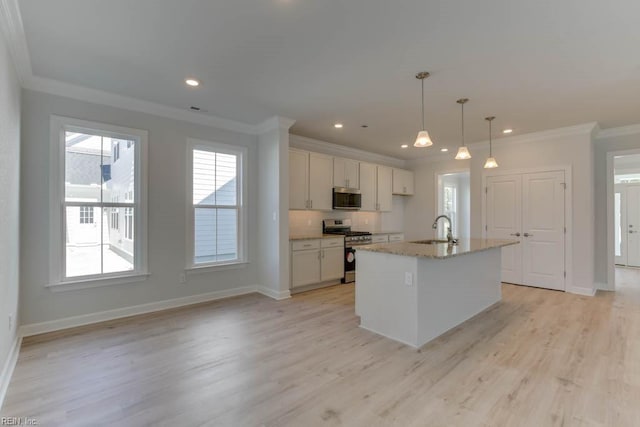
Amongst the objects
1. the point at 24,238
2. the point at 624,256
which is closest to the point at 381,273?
the point at 24,238

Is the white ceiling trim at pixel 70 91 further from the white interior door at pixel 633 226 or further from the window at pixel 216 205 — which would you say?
the white interior door at pixel 633 226

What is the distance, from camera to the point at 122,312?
3.68 meters

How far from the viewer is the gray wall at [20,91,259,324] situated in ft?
10.2

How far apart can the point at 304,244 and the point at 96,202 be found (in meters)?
2.80

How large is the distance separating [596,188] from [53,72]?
7478mm

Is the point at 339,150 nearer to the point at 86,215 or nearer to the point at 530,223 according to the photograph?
the point at 530,223

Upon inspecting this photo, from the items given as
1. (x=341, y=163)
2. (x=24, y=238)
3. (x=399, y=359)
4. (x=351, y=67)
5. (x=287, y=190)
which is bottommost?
(x=399, y=359)

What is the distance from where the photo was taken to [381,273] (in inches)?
126

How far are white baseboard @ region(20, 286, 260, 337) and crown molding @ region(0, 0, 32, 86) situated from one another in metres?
2.50

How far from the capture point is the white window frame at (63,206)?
10.6 feet

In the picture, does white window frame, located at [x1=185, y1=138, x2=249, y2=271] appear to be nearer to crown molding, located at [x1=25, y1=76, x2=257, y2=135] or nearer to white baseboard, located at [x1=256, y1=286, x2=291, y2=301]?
crown molding, located at [x1=25, y1=76, x2=257, y2=135]

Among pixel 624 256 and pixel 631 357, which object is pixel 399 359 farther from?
pixel 624 256

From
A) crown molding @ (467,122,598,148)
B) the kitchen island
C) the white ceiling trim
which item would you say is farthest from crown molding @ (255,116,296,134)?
crown molding @ (467,122,598,148)

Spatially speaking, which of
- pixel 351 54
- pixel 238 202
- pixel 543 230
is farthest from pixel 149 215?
pixel 543 230
